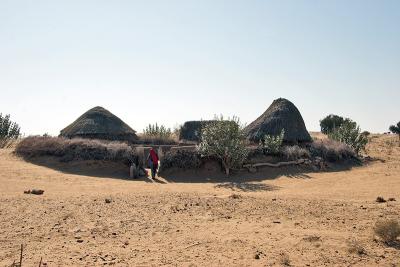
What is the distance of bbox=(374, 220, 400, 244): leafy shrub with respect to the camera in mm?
7762

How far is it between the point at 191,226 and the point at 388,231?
12.3ft

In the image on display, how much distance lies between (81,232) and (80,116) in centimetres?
2107

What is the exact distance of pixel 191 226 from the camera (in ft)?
29.6

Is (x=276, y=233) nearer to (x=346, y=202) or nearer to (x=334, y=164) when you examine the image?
(x=346, y=202)

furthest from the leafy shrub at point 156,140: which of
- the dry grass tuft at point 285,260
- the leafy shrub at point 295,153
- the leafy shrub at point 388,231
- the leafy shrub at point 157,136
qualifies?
the dry grass tuft at point 285,260

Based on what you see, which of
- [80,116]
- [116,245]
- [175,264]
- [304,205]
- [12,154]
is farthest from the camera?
[80,116]

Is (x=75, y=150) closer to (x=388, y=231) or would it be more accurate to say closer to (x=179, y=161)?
(x=179, y=161)

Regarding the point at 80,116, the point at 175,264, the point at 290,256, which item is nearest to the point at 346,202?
the point at 290,256

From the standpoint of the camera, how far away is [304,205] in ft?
36.0

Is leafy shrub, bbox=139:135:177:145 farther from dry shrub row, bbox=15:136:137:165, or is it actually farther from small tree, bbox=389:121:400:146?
small tree, bbox=389:121:400:146

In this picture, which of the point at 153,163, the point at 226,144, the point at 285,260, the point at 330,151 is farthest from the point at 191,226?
the point at 330,151

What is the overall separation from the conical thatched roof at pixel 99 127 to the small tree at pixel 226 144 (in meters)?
9.27

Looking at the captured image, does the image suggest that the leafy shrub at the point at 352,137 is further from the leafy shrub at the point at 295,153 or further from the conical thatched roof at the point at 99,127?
the conical thatched roof at the point at 99,127

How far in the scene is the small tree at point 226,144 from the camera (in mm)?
18656
